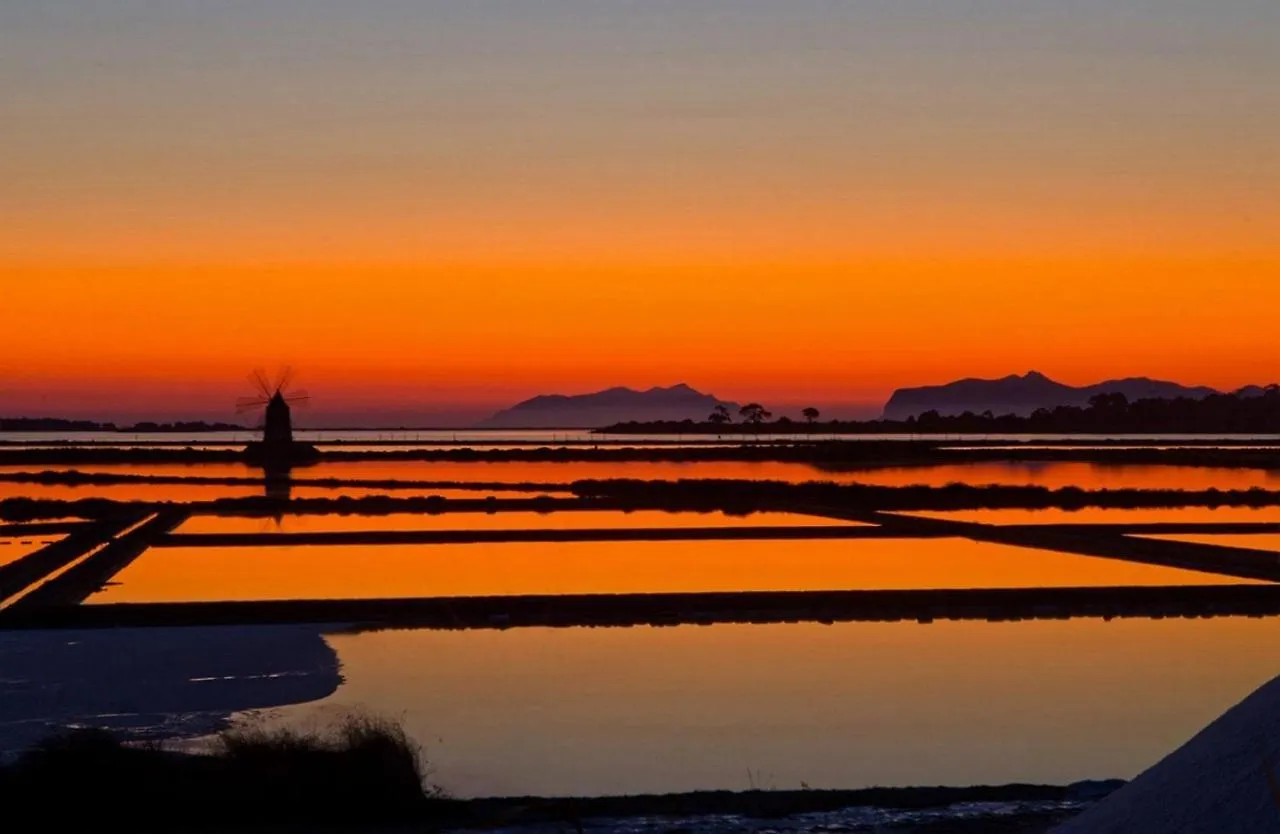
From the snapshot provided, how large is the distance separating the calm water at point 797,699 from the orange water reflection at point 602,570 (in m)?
2.69

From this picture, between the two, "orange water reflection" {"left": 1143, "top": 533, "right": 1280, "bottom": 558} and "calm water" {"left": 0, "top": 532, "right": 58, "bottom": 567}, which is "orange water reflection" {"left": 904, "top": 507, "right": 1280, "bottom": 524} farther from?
"calm water" {"left": 0, "top": 532, "right": 58, "bottom": 567}

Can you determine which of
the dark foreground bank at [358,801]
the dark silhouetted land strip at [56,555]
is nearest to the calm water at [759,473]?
the dark silhouetted land strip at [56,555]

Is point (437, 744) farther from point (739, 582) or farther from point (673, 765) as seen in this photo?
point (739, 582)

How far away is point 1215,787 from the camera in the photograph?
3963mm

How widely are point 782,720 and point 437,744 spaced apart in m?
2.11

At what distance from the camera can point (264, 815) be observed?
663 cm

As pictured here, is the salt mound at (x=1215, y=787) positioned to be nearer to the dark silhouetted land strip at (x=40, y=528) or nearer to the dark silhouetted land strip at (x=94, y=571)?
the dark silhouetted land strip at (x=94, y=571)

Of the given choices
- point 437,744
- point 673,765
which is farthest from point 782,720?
point 437,744

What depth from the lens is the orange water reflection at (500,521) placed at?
Answer: 23266 mm

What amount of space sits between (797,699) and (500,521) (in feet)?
49.6

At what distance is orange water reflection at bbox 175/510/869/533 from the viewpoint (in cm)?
2327

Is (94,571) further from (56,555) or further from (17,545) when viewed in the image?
(17,545)

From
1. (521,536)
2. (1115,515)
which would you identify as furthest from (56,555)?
(1115,515)

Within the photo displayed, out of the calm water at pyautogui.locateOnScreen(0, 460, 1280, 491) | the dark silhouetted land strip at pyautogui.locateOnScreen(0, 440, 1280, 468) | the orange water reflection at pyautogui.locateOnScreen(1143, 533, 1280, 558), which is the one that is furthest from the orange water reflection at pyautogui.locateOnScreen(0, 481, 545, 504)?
the orange water reflection at pyautogui.locateOnScreen(1143, 533, 1280, 558)
